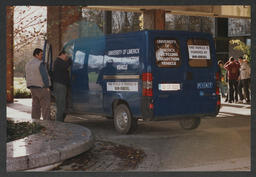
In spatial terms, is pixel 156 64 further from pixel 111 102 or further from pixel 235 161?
pixel 235 161

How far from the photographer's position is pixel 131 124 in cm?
993

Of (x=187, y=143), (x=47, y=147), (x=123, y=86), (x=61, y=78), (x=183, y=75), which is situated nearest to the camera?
(x=47, y=147)

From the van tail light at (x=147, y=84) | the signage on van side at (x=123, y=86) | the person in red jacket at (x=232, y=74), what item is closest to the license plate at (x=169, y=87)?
the van tail light at (x=147, y=84)

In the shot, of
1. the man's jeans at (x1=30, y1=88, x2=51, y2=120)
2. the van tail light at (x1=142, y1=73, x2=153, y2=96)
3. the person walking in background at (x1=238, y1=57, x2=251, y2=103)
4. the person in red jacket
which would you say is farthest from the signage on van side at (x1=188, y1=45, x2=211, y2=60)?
the person walking in background at (x1=238, y1=57, x2=251, y2=103)

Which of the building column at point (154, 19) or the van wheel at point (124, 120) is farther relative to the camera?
the building column at point (154, 19)

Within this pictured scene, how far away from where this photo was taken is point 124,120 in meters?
10.1

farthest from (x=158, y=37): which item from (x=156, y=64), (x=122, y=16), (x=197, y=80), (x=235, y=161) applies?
(x=122, y=16)

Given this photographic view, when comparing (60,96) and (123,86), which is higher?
(123,86)

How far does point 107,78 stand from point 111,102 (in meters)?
0.51

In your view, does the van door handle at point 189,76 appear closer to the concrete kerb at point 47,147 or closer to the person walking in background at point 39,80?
the concrete kerb at point 47,147

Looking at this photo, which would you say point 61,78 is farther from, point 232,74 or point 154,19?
point 232,74

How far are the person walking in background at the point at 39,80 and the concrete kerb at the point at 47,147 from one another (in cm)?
199

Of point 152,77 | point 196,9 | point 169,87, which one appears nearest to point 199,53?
point 169,87

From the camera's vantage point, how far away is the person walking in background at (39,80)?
10625mm
